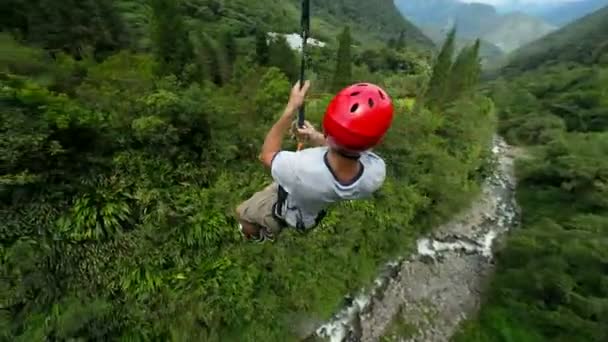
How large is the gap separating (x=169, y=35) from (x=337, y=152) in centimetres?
1355

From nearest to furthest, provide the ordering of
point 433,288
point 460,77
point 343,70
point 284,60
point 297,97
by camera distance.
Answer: point 297,97 < point 433,288 < point 343,70 < point 284,60 < point 460,77

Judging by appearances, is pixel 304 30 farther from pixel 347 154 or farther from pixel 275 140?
pixel 347 154

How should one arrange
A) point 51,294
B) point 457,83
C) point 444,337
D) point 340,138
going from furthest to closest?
point 457,83, point 444,337, point 51,294, point 340,138

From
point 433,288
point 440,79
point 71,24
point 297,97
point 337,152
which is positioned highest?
point 297,97

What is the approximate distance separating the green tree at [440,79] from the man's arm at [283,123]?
11855mm

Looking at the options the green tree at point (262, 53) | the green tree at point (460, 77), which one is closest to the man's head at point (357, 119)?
the green tree at point (460, 77)

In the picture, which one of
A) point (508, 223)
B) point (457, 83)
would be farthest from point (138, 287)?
point (457, 83)

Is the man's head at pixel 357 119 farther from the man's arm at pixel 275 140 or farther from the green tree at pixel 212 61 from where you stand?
the green tree at pixel 212 61

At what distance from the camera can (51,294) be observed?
5.00 meters

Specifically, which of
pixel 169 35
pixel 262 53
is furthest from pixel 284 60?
pixel 169 35

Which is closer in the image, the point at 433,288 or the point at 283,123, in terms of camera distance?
the point at 283,123

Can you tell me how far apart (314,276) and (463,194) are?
705 cm

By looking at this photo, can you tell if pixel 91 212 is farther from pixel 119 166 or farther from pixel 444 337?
pixel 444 337

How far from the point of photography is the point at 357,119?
154 centimetres
